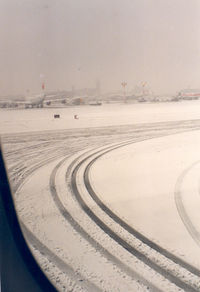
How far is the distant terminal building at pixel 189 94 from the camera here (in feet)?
11.0

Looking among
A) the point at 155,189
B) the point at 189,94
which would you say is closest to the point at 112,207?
the point at 155,189

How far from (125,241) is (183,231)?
626 millimetres

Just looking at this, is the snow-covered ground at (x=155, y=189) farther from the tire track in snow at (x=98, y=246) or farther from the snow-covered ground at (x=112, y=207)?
the tire track in snow at (x=98, y=246)

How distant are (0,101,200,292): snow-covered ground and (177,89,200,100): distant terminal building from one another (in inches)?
44.5

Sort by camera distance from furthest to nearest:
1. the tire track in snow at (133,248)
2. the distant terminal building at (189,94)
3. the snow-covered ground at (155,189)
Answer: the distant terminal building at (189,94) < the snow-covered ground at (155,189) < the tire track in snow at (133,248)

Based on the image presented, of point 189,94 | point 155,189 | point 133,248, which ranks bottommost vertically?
point 133,248

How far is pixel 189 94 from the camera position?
3.53 metres

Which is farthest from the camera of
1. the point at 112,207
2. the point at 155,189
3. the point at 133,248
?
the point at 155,189

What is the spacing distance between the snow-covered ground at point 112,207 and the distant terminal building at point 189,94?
1.13 m

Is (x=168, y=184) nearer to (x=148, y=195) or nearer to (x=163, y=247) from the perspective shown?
(x=148, y=195)

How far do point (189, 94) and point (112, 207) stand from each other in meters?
1.97

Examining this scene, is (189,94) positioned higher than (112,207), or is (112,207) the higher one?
(189,94)

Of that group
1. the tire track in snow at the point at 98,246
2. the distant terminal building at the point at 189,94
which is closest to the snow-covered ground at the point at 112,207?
the tire track in snow at the point at 98,246

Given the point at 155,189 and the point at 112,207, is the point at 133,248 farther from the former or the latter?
the point at 155,189
